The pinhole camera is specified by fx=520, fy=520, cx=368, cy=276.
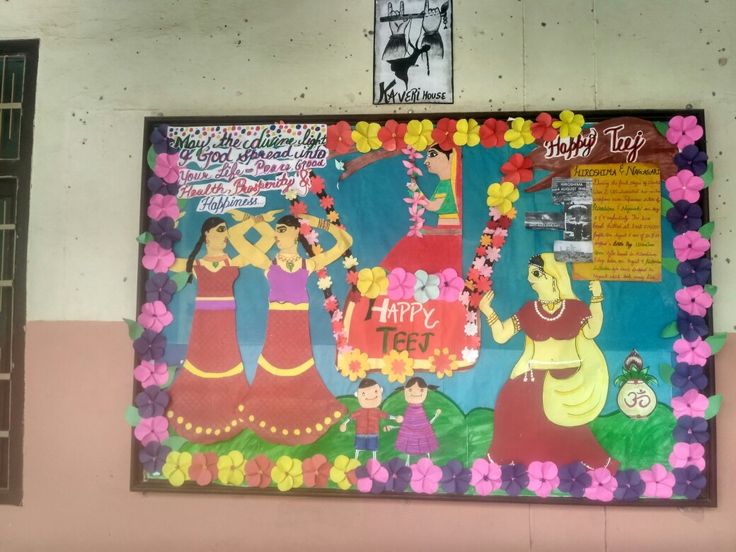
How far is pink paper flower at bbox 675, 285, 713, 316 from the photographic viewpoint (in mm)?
1686

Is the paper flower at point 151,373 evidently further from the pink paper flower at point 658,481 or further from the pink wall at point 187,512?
the pink paper flower at point 658,481

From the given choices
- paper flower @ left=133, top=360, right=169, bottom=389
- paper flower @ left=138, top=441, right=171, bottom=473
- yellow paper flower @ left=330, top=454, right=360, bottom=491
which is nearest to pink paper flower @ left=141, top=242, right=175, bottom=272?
paper flower @ left=133, top=360, right=169, bottom=389

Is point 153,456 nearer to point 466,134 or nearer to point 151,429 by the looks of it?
point 151,429

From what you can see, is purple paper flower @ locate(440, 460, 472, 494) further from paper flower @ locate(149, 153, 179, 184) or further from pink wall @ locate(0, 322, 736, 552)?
paper flower @ locate(149, 153, 179, 184)

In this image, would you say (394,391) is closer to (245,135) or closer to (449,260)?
(449,260)

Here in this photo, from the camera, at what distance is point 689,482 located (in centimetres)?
166

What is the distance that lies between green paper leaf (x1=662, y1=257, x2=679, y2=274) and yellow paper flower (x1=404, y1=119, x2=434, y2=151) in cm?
88

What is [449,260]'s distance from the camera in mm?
1766

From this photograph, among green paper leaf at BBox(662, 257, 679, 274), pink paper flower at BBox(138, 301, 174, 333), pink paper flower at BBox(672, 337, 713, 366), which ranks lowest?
pink paper flower at BBox(672, 337, 713, 366)

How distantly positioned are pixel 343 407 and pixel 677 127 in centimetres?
146

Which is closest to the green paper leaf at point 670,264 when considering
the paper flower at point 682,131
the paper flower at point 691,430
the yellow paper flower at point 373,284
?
the paper flower at point 682,131

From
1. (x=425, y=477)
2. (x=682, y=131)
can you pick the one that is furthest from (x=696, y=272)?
(x=425, y=477)

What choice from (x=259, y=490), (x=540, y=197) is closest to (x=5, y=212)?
(x=259, y=490)

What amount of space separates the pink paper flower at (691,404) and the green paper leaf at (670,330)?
0.18 m
